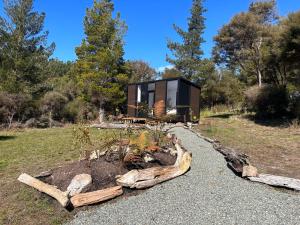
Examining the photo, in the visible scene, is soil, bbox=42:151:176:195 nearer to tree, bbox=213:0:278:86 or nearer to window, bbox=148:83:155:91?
window, bbox=148:83:155:91

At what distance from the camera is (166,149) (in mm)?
5047

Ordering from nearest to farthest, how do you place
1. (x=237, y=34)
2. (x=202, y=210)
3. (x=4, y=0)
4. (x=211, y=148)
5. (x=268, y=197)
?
(x=202, y=210) < (x=268, y=197) < (x=211, y=148) < (x=4, y=0) < (x=237, y=34)

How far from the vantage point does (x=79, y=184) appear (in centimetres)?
314

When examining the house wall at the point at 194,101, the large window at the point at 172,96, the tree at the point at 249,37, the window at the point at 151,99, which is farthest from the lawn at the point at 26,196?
the tree at the point at 249,37

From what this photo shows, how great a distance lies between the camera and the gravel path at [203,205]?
2652 millimetres

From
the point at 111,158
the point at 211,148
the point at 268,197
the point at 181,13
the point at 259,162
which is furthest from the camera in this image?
the point at 181,13

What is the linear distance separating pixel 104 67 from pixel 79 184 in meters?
14.5

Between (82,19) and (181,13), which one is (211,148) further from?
(181,13)

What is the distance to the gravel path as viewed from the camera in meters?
2.65

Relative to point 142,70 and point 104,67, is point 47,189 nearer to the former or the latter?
point 104,67

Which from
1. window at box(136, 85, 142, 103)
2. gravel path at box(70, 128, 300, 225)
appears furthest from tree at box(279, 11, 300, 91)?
gravel path at box(70, 128, 300, 225)

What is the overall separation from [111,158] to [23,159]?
2.24 meters

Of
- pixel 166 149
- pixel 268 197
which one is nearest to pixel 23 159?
pixel 166 149

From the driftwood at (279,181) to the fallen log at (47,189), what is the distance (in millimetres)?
2645
